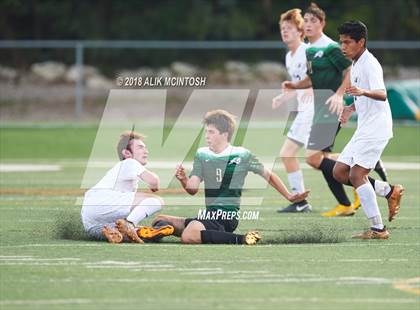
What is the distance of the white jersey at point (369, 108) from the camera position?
1043 cm

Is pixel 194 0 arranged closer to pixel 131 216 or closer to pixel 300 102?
pixel 300 102

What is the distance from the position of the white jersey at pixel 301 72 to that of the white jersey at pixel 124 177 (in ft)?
11.9

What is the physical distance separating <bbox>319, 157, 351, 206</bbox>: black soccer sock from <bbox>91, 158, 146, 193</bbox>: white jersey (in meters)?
2.98

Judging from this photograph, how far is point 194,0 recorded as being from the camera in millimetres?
32375

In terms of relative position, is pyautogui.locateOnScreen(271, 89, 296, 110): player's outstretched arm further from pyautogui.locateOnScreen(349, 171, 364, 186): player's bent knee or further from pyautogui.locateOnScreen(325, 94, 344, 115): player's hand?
pyautogui.locateOnScreen(349, 171, 364, 186): player's bent knee

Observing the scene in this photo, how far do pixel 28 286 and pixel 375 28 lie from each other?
26.0 m

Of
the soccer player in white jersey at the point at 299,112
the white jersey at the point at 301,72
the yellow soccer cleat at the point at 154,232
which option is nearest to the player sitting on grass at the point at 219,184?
the yellow soccer cleat at the point at 154,232

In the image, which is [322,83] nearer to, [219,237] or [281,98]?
[281,98]

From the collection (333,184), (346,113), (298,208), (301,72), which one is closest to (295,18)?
(301,72)

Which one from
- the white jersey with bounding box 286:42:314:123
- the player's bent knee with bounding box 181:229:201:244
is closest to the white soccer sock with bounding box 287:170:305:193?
the white jersey with bounding box 286:42:314:123

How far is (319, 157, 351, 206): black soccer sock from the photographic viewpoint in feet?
41.5

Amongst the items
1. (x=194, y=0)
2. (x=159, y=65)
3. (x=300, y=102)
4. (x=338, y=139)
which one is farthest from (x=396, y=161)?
(x=194, y=0)

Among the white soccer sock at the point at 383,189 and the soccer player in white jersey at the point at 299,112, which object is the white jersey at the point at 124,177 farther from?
the soccer player in white jersey at the point at 299,112

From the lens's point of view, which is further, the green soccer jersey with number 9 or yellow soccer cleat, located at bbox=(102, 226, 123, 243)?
the green soccer jersey with number 9
